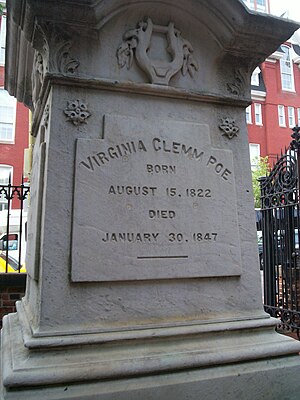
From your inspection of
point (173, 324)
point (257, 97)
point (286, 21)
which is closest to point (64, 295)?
point (173, 324)

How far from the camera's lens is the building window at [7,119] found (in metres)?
19.7

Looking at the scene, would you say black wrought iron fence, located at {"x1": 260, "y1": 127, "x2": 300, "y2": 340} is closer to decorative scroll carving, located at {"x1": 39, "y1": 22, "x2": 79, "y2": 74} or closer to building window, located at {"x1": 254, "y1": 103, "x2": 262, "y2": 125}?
decorative scroll carving, located at {"x1": 39, "y1": 22, "x2": 79, "y2": 74}

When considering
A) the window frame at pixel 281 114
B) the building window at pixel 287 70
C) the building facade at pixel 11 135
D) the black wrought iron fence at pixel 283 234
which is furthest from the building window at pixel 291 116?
the black wrought iron fence at pixel 283 234

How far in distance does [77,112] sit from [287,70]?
33954 millimetres

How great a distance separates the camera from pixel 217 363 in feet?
7.06

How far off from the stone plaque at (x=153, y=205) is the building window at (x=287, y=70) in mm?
32016

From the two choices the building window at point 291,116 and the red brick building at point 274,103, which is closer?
the red brick building at point 274,103

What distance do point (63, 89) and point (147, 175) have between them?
2.59 feet

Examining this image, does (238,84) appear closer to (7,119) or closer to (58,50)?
(58,50)

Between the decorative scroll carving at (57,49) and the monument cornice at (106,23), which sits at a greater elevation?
the monument cornice at (106,23)

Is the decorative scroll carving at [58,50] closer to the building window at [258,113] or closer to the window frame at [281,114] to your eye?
the building window at [258,113]

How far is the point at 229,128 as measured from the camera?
8.94 feet

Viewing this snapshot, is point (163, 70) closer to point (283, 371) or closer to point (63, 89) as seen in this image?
point (63, 89)

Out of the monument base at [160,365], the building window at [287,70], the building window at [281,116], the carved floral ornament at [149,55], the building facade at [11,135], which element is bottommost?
the monument base at [160,365]
